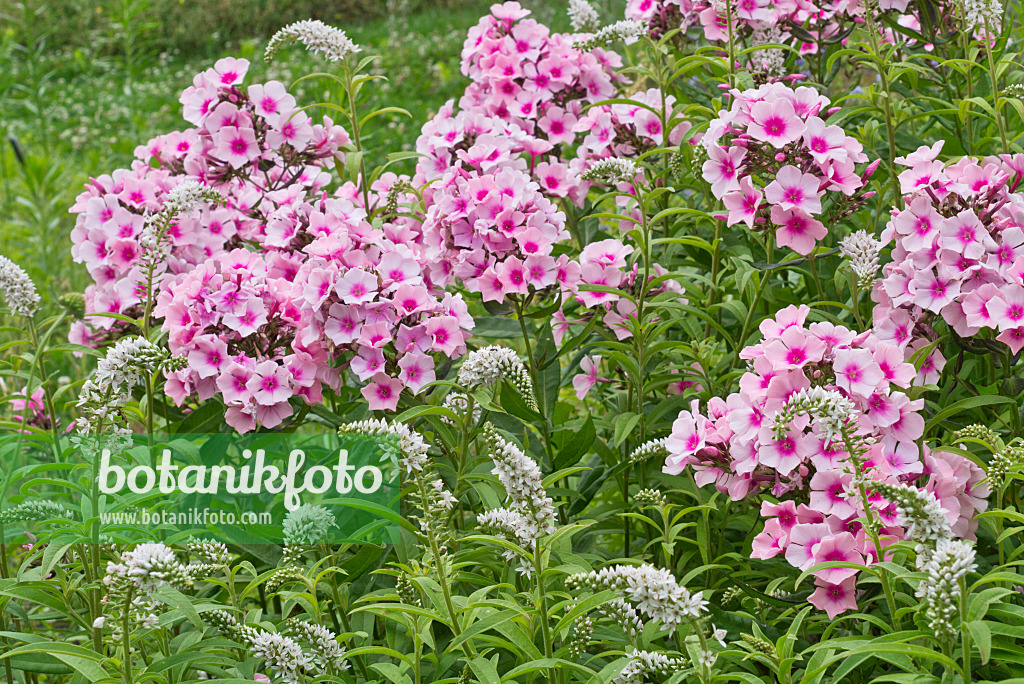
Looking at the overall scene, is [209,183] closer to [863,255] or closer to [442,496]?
[442,496]

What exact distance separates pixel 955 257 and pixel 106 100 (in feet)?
32.2

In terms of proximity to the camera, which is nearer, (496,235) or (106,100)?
(496,235)

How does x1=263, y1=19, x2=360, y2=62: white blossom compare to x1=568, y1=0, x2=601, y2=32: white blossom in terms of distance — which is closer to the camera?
x1=263, y1=19, x2=360, y2=62: white blossom

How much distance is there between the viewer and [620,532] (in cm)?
233

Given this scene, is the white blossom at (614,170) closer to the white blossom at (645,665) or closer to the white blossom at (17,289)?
the white blossom at (645,665)

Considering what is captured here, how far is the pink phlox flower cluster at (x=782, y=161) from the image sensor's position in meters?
2.05

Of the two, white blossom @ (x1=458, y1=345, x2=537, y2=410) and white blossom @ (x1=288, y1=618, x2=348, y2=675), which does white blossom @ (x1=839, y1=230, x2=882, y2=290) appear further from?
white blossom @ (x1=288, y1=618, x2=348, y2=675)

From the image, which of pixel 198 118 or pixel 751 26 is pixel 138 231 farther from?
pixel 751 26

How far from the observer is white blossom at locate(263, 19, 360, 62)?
2295 millimetres

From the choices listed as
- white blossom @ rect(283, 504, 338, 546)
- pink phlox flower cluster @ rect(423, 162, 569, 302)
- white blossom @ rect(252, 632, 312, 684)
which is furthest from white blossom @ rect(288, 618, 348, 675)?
pink phlox flower cluster @ rect(423, 162, 569, 302)

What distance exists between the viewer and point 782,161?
2.13 m

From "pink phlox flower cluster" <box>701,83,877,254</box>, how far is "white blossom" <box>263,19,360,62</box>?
966mm

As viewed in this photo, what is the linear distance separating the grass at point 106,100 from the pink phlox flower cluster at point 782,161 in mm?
3413

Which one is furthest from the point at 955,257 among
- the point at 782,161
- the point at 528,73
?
the point at 528,73
